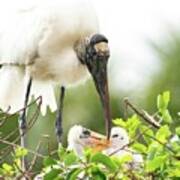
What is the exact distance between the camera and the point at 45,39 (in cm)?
416

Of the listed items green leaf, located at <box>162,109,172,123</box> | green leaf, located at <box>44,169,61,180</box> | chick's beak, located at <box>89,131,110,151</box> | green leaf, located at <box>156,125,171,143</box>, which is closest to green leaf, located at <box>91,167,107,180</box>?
green leaf, located at <box>44,169,61,180</box>

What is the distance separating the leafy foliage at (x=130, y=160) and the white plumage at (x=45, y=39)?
150 centimetres

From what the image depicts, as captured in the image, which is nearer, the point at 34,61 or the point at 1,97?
the point at 34,61

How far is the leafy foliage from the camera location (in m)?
2.42

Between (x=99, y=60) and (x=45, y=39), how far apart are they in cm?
30

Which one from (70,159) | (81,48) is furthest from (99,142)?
(70,159)

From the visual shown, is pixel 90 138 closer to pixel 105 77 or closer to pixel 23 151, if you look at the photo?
pixel 105 77

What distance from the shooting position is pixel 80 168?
2.42 m

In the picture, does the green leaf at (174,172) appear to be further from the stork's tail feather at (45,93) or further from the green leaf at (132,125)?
the stork's tail feather at (45,93)

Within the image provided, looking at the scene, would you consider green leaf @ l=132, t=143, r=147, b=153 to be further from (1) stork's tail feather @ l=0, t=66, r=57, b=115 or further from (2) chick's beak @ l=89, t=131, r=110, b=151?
(1) stork's tail feather @ l=0, t=66, r=57, b=115

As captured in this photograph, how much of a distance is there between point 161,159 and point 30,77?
199cm

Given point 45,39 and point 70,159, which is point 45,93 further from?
point 70,159

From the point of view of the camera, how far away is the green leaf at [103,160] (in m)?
2.41

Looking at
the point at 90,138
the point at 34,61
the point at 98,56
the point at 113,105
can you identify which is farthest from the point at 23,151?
the point at 113,105
